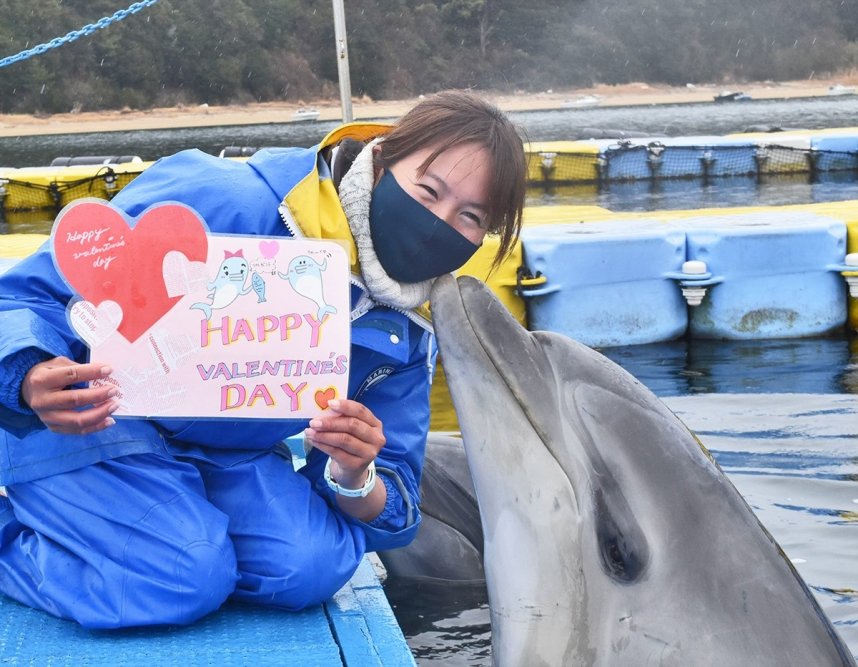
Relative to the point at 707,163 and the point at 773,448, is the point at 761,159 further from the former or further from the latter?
the point at 773,448

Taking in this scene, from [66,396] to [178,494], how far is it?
0.46 metres

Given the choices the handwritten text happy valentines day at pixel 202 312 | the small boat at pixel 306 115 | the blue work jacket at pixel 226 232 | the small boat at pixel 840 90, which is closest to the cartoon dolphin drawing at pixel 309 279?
the handwritten text happy valentines day at pixel 202 312

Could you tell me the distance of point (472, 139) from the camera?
102 inches

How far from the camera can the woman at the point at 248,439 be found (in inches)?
100

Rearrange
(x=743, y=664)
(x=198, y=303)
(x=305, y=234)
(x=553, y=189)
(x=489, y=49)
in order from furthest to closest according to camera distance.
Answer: (x=489, y=49)
(x=553, y=189)
(x=305, y=234)
(x=198, y=303)
(x=743, y=664)

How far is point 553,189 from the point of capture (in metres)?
18.8

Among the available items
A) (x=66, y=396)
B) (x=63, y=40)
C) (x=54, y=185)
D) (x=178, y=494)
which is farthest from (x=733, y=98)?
(x=66, y=396)

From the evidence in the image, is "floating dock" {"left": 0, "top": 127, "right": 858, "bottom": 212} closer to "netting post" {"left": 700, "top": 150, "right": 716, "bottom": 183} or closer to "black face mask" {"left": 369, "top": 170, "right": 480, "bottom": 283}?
"netting post" {"left": 700, "top": 150, "right": 716, "bottom": 183}

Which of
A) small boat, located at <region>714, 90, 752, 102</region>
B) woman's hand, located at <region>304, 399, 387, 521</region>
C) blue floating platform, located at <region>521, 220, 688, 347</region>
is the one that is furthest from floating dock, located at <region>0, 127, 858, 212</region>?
small boat, located at <region>714, 90, 752, 102</region>

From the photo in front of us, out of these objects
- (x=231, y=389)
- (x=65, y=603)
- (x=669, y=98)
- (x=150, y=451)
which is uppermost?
(x=231, y=389)

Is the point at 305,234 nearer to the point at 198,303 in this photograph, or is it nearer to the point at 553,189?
the point at 198,303

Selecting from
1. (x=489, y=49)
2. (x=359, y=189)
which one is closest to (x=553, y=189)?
(x=359, y=189)

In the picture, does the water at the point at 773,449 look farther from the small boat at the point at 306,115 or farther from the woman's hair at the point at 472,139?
the small boat at the point at 306,115

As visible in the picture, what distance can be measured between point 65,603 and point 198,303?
0.71m
